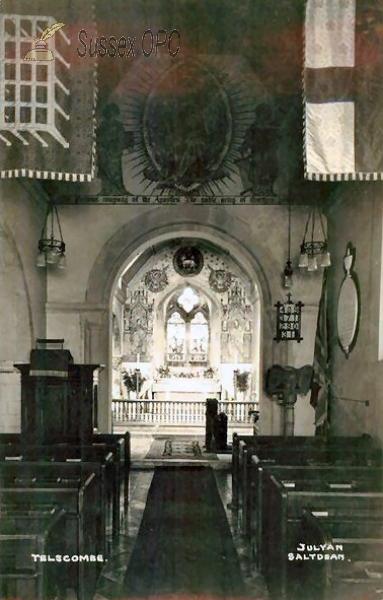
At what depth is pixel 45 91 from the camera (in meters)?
4.14

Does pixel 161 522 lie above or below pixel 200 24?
below

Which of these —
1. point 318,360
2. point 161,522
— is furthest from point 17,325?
point 318,360

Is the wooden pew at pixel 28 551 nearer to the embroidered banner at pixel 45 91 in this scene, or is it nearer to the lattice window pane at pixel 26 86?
the embroidered banner at pixel 45 91

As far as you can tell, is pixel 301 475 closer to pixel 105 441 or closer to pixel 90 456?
pixel 90 456

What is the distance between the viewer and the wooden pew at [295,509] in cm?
398

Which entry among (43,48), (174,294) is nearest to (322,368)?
(43,48)

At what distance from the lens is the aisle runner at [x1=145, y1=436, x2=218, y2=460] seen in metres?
9.84

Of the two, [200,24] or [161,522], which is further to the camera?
[161,522]

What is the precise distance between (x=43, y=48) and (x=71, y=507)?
328cm

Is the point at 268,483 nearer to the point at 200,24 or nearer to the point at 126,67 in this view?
the point at 200,24

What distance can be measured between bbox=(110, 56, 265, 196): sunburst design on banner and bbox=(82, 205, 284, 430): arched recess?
61 cm

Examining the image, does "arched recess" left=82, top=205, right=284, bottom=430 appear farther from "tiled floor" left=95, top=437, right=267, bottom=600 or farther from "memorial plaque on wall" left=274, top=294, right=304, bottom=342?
"tiled floor" left=95, top=437, right=267, bottom=600

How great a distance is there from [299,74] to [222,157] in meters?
2.17

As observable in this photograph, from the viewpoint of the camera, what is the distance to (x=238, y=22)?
5316 millimetres
